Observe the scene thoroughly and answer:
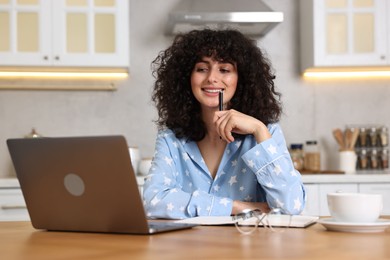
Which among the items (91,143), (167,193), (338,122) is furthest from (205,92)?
(338,122)

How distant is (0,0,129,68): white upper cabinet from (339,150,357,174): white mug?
4.61 ft

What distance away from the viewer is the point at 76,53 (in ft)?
12.7

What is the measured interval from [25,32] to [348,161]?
204 centimetres

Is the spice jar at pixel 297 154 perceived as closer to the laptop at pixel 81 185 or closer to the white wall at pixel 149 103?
the white wall at pixel 149 103

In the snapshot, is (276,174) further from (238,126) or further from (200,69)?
(200,69)

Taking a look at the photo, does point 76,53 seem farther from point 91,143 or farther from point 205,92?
point 91,143

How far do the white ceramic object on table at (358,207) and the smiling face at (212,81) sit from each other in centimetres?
95

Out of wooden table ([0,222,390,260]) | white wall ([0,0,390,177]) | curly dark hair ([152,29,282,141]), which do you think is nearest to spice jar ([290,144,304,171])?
white wall ([0,0,390,177])

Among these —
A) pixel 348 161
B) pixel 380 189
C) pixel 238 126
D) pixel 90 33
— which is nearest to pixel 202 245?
pixel 238 126

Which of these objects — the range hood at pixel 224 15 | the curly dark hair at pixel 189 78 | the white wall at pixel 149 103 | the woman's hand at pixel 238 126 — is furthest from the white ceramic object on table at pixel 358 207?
the white wall at pixel 149 103

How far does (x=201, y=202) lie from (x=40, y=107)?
2.47 meters

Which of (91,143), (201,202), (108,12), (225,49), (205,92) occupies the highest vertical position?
(108,12)

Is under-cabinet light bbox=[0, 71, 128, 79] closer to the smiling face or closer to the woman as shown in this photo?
the woman

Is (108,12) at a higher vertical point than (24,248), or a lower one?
higher
